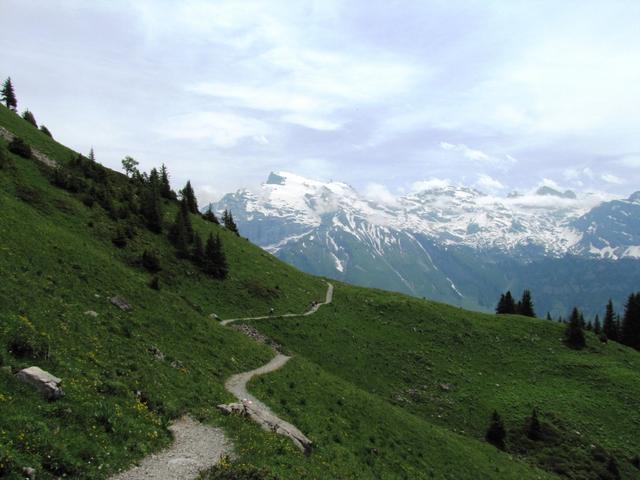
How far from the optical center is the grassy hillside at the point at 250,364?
18.3 meters

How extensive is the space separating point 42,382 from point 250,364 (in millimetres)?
21747

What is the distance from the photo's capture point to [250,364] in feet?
123

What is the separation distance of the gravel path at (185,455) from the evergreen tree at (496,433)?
36351mm

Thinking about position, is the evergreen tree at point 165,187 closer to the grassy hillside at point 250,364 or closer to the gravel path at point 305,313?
the grassy hillside at point 250,364

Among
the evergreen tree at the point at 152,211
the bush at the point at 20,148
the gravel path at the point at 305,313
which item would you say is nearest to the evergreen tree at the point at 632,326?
the gravel path at the point at 305,313

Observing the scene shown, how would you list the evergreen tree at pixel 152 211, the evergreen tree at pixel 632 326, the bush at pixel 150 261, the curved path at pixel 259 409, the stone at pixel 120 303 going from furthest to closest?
the evergreen tree at pixel 632 326 → the evergreen tree at pixel 152 211 → the bush at pixel 150 261 → the stone at pixel 120 303 → the curved path at pixel 259 409

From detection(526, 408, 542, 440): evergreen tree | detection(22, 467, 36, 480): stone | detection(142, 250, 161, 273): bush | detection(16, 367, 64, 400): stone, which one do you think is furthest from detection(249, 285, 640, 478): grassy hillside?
detection(22, 467, 36, 480): stone

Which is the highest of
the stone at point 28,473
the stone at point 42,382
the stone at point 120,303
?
the stone at point 120,303

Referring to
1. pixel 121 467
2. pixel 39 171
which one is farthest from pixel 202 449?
pixel 39 171

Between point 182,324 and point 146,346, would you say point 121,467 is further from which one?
point 182,324

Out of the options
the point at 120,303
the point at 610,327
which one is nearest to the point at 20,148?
the point at 120,303

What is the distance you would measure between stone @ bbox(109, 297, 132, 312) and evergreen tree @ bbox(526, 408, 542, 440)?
44608 millimetres

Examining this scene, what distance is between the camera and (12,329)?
2002 cm

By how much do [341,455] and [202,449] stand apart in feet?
33.1
